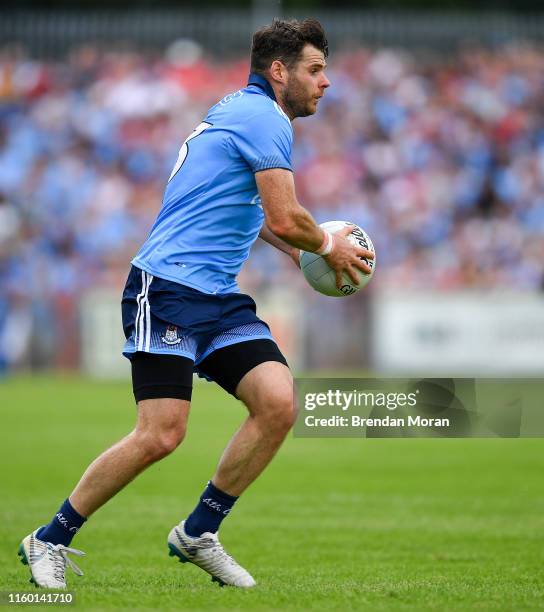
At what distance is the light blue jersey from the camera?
5.71 m

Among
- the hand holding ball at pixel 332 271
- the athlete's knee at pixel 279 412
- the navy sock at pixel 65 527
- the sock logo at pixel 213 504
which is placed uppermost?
the hand holding ball at pixel 332 271

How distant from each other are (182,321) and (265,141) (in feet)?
2.89

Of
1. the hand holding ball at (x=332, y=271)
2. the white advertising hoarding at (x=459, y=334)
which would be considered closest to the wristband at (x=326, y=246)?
the hand holding ball at (x=332, y=271)

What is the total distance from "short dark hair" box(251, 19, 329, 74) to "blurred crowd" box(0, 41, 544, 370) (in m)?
14.3

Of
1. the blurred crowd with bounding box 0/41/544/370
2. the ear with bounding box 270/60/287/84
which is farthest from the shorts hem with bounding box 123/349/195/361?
the blurred crowd with bounding box 0/41/544/370

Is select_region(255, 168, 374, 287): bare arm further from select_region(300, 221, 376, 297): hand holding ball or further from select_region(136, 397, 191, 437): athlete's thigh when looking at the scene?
select_region(136, 397, 191, 437): athlete's thigh

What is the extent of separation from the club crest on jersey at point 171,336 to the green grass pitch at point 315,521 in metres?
1.11

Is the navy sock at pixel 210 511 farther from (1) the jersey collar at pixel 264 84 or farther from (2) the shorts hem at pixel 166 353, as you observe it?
(1) the jersey collar at pixel 264 84

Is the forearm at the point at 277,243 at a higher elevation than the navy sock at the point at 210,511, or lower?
higher

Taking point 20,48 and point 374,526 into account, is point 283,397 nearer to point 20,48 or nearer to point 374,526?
point 374,526

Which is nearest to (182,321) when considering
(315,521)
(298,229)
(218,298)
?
(218,298)

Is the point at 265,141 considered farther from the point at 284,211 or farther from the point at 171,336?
the point at 171,336

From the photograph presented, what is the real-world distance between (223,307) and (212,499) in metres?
0.91

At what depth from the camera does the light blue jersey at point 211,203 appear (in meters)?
5.71
